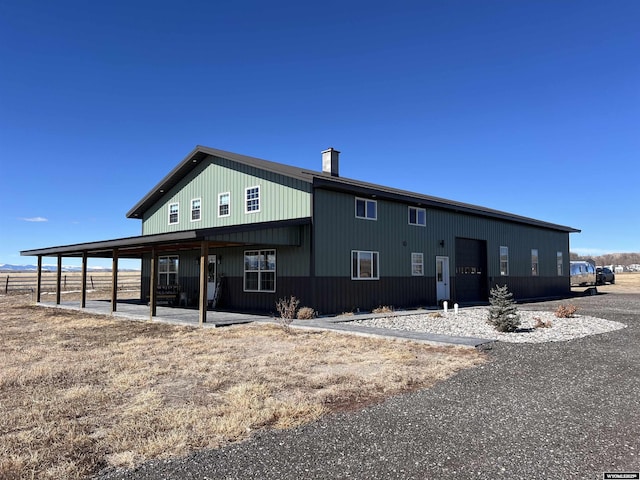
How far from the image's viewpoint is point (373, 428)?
464cm

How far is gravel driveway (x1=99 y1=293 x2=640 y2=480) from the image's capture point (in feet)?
12.0

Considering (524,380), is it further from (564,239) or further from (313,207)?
(564,239)

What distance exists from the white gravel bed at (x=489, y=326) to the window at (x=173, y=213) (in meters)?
12.1

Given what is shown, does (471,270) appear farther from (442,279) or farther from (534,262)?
(534,262)

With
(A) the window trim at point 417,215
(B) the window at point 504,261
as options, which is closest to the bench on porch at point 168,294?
(A) the window trim at point 417,215

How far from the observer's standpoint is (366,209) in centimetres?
1753

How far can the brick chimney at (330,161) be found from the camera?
19.5 meters

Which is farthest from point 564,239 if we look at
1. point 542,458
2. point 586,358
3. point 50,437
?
point 50,437

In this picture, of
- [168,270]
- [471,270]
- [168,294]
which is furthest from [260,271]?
[471,270]

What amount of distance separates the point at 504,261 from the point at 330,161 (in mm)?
12182

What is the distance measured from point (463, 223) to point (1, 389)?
20.0 metres

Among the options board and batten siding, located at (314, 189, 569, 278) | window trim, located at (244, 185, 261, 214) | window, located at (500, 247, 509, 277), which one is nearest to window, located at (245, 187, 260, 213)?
window trim, located at (244, 185, 261, 214)

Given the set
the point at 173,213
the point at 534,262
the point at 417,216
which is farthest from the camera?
the point at 534,262

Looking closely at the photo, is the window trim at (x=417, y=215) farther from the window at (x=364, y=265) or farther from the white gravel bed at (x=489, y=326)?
the white gravel bed at (x=489, y=326)
